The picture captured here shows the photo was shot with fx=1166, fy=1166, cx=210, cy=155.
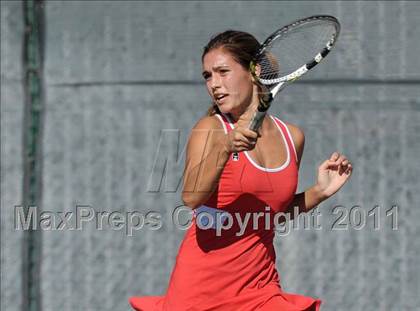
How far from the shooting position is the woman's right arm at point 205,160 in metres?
3.28

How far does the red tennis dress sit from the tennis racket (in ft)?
0.60

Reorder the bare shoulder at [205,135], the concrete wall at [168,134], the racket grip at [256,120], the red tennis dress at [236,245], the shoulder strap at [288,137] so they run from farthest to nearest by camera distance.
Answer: the concrete wall at [168,134]
the shoulder strap at [288,137]
the red tennis dress at [236,245]
the bare shoulder at [205,135]
the racket grip at [256,120]

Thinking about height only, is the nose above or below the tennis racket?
below

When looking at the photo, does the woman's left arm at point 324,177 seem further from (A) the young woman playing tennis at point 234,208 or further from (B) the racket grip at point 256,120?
(B) the racket grip at point 256,120

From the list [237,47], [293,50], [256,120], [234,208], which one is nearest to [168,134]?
[293,50]

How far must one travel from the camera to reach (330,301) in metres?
5.25

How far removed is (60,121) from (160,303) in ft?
5.31

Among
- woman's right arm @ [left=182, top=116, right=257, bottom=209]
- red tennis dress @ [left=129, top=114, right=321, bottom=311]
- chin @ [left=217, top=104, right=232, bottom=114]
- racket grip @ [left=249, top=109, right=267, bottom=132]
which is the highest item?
chin @ [left=217, top=104, right=232, bottom=114]

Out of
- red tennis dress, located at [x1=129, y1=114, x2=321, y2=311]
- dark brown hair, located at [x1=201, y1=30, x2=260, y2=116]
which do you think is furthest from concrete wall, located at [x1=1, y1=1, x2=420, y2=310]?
red tennis dress, located at [x1=129, y1=114, x2=321, y2=311]

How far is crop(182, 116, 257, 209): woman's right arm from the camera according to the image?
3.28 metres

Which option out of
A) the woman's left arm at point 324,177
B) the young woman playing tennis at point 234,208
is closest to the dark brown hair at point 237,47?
the young woman playing tennis at point 234,208

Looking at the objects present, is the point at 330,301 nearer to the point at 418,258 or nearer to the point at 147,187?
the point at 418,258

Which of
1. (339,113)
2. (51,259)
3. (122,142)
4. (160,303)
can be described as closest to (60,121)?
(122,142)

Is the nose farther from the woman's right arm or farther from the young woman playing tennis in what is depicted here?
the woman's right arm
